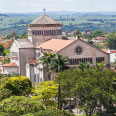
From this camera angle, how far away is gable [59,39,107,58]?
88.1 meters

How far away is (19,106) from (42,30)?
4838 centimetres

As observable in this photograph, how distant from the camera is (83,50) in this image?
89812mm

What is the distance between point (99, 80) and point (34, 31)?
4073 centimetres

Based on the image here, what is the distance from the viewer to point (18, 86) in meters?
72.3

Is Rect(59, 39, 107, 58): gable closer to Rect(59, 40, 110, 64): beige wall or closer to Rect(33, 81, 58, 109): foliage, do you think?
Rect(59, 40, 110, 64): beige wall

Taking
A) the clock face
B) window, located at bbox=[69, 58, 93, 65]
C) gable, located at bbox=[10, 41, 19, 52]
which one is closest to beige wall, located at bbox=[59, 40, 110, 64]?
the clock face

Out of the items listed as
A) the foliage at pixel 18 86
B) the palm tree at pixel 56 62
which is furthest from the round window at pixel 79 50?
the foliage at pixel 18 86

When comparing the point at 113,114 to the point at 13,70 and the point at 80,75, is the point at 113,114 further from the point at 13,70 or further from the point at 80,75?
the point at 13,70

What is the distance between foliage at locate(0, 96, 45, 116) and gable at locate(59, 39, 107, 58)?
105 ft

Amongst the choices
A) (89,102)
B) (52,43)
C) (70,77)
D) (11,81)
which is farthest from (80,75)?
(52,43)

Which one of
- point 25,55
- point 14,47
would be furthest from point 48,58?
point 14,47

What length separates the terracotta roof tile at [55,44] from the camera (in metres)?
89.4

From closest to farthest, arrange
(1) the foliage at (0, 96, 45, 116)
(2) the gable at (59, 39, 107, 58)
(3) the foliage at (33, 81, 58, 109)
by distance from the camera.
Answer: (1) the foliage at (0, 96, 45, 116) → (3) the foliage at (33, 81, 58, 109) → (2) the gable at (59, 39, 107, 58)

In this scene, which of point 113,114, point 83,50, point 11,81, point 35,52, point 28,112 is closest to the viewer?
point 28,112
